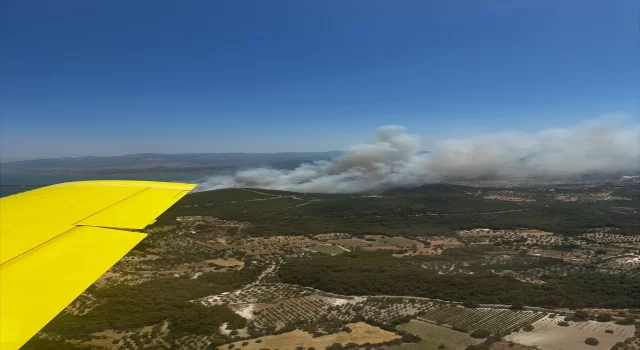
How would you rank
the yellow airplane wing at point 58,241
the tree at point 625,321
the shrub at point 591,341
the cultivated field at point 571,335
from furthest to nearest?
the tree at point 625,321 < the shrub at point 591,341 < the cultivated field at point 571,335 < the yellow airplane wing at point 58,241

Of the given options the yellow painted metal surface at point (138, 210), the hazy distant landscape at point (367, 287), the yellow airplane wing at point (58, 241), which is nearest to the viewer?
the yellow airplane wing at point (58, 241)

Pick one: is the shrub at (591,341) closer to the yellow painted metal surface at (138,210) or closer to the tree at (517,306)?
the tree at (517,306)

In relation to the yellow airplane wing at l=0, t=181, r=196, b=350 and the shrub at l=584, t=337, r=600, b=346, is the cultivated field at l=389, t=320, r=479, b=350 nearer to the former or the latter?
the shrub at l=584, t=337, r=600, b=346

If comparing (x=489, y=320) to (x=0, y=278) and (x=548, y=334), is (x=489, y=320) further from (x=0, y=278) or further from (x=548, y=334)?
Result: (x=0, y=278)

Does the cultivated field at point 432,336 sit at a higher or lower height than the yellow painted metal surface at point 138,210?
lower

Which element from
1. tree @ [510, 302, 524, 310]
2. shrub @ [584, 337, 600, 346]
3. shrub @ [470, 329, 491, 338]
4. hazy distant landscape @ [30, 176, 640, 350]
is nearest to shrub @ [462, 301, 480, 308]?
hazy distant landscape @ [30, 176, 640, 350]

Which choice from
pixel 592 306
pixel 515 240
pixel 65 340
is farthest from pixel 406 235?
pixel 65 340

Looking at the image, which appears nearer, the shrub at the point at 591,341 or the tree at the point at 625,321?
the shrub at the point at 591,341

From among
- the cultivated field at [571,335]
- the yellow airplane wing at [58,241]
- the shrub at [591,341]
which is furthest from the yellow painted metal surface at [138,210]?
the shrub at [591,341]

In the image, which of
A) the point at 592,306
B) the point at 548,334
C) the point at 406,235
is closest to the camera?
the point at 548,334
